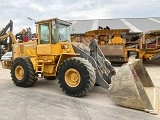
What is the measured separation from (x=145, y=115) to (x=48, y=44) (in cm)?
342

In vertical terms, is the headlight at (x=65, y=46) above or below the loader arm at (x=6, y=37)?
below

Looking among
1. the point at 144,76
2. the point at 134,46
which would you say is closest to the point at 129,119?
the point at 144,76

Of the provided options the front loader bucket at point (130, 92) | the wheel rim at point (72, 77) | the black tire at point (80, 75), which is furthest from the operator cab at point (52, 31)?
the front loader bucket at point (130, 92)

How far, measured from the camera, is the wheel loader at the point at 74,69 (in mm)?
4770

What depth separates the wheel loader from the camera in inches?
188

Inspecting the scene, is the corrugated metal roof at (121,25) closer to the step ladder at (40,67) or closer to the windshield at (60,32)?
the windshield at (60,32)

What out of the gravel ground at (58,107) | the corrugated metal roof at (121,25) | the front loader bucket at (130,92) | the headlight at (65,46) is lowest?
the gravel ground at (58,107)

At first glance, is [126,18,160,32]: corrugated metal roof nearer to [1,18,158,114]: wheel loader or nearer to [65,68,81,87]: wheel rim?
[1,18,158,114]: wheel loader

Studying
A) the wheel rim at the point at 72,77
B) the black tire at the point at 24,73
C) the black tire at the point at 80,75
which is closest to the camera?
the black tire at the point at 80,75

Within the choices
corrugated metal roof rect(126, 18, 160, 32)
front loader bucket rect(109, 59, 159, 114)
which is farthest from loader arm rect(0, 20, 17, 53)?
front loader bucket rect(109, 59, 159, 114)

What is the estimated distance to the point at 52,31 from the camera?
20.9 feet

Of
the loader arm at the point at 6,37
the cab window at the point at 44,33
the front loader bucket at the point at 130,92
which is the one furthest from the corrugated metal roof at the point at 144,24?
the front loader bucket at the point at 130,92

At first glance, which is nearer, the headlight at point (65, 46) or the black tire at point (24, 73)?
the headlight at point (65, 46)

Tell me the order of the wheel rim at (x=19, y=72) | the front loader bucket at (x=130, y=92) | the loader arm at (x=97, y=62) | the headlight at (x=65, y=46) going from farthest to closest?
1. the wheel rim at (x=19, y=72)
2. the headlight at (x=65, y=46)
3. the loader arm at (x=97, y=62)
4. the front loader bucket at (x=130, y=92)
